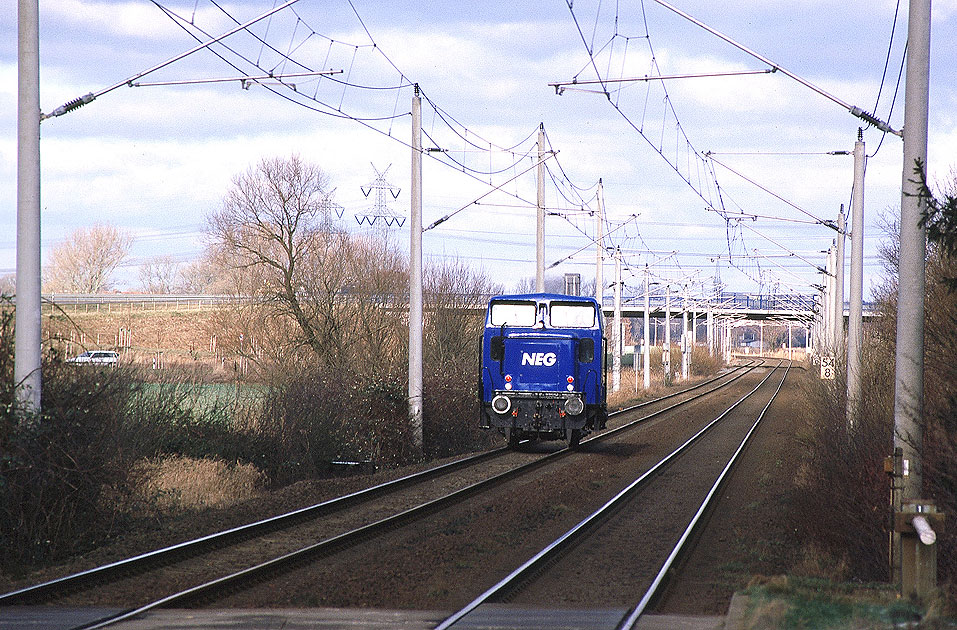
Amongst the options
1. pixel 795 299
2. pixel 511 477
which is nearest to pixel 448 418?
pixel 511 477

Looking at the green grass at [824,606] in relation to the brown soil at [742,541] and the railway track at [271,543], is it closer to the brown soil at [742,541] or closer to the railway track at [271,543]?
the brown soil at [742,541]

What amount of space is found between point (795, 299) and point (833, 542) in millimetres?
83705

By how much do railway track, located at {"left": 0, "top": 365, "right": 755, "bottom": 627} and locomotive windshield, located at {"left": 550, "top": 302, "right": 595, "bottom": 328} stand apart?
380 cm

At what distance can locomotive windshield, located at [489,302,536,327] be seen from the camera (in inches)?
1010

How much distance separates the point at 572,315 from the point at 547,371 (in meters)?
1.74

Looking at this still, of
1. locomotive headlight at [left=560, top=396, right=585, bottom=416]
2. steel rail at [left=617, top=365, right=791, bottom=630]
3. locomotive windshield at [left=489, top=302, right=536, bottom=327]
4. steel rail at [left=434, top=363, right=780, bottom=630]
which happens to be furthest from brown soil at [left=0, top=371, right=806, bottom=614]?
locomotive windshield at [left=489, top=302, right=536, bottom=327]

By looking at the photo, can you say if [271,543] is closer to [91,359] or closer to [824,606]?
[91,359]

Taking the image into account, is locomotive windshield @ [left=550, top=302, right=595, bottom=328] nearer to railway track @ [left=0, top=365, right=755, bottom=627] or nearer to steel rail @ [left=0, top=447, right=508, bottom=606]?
railway track @ [left=0, top=365, right=755, bottom=627]

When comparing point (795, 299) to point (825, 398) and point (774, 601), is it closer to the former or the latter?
point (825, 398)

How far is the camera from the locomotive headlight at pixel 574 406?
80.0 feet

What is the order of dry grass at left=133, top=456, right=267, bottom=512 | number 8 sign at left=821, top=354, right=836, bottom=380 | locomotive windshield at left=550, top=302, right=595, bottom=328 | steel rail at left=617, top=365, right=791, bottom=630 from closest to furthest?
steel rail at left=617, top=365, right=791, bottom=630
dry grass at left=133, top=456, right=267, bottom=512
locomotive windshield at left=550, top=302, right=595, bottom=328
number 8 sign at left=821, top=354, right=836, bottom=380

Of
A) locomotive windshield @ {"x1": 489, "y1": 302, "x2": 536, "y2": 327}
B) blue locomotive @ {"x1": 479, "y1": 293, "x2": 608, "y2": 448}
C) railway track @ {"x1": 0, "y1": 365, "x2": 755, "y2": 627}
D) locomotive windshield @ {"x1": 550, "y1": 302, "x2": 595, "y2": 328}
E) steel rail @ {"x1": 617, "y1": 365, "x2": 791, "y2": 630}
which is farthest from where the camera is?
locomotive windshield @ {"x1": 489, "y1": 302, "x2": 536, "y2": 327}

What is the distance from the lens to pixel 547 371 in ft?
80.9

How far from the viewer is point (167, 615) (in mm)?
9242
